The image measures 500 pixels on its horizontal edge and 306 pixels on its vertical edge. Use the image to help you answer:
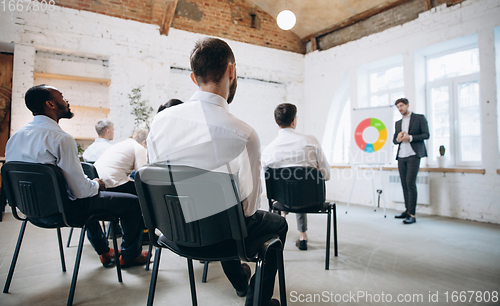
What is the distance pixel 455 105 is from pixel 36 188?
5278 millimetres

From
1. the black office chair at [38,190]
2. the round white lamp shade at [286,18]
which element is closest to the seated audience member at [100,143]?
the black office chair at [38,190]

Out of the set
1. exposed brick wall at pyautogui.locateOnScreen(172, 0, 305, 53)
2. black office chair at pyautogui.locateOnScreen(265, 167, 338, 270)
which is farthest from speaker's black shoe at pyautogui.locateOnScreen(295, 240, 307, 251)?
exposed brick wall at pyautogui.locateOnScreen(172, 0, 305, 53)

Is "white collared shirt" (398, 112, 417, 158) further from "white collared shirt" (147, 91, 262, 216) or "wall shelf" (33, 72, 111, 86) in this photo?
"wall shelf" (33, 72, 111, 86)

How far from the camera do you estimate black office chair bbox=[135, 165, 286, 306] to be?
976mm

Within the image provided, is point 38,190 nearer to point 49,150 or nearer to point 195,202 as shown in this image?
point 49,150

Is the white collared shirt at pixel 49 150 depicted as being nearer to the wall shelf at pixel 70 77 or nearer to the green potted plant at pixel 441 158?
the wall shelf at pixel 70 77

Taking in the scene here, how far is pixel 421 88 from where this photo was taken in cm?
484

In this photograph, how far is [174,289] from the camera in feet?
5.84

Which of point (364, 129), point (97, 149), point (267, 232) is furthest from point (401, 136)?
point (97, 149)

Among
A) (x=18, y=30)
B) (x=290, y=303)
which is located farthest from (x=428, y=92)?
(x=18, y=30)

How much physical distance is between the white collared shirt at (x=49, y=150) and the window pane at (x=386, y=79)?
5.36 meters

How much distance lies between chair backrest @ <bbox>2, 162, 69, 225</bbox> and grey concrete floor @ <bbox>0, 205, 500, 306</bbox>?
52 cm

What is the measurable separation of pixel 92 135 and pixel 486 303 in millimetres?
5433

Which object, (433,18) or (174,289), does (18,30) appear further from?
(433,18)
